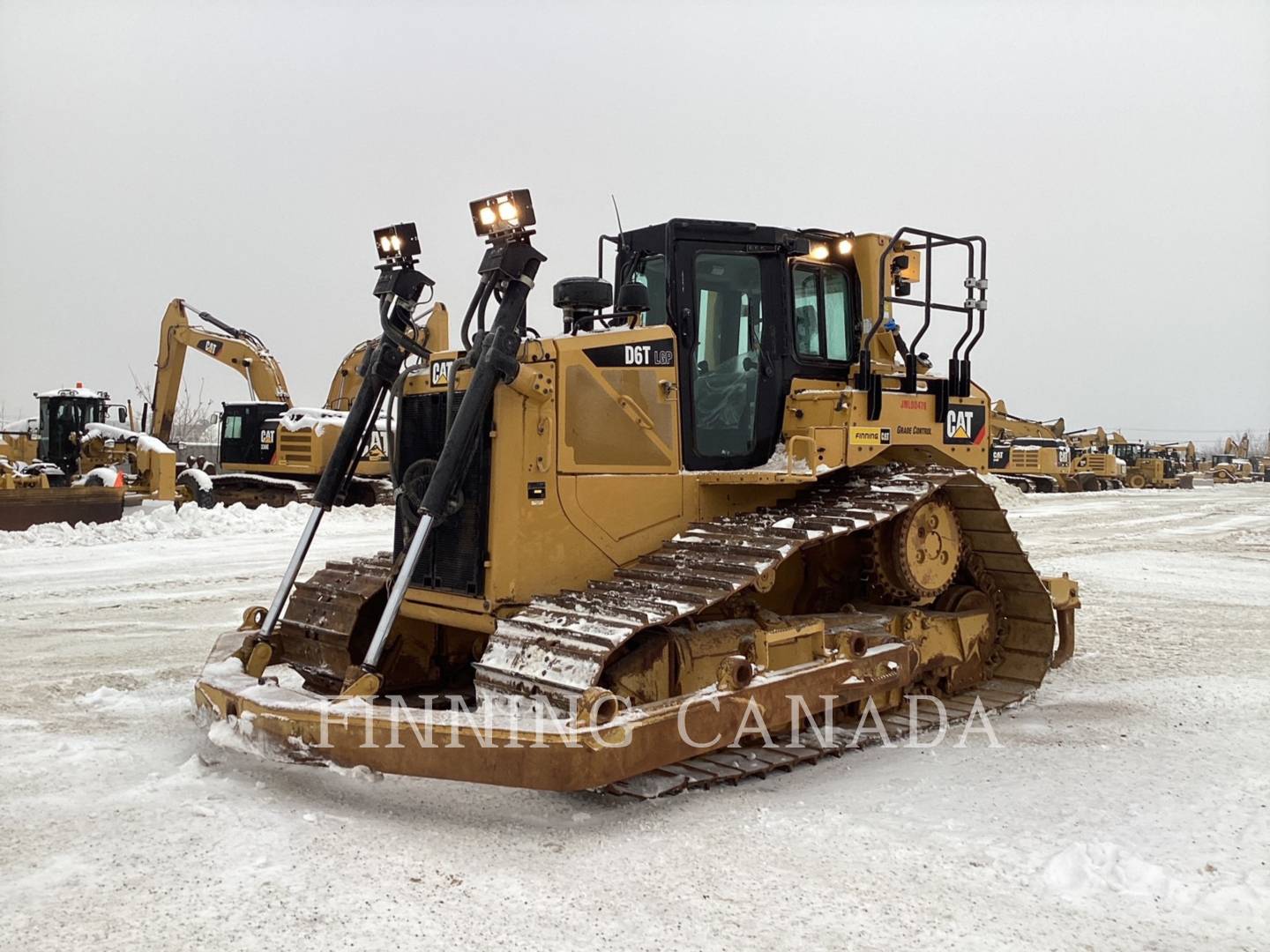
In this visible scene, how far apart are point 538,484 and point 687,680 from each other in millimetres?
1188

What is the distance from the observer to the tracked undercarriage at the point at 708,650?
13.8ft

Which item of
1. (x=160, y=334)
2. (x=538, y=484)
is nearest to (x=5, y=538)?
(x=160, y=334)

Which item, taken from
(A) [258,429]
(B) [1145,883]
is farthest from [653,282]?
(A) [258,429]

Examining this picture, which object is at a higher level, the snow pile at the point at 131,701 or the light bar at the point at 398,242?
the light bar at the point at 398,242

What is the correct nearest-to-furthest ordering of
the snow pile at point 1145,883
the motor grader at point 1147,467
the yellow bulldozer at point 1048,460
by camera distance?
the snow pile at point 1145,883
the yellow bulldozer at point 1048,460
the motor grader at point 1147,467

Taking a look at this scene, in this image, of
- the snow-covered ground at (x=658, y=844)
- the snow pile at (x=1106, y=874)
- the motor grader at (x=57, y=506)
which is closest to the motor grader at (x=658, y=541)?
the snow-covered ground at (x=658, y=844)

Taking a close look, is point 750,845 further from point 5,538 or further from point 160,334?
point 160,334

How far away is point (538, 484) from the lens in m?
5.16

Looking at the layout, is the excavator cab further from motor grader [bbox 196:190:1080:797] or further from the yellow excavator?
motor grader [bbox 196:190:1080:797]

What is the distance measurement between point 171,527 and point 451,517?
12.2m

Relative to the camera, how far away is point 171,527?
52.0 ft

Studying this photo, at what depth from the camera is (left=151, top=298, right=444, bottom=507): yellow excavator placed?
803 inches

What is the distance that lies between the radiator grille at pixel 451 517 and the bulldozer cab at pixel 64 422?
65.3 feet

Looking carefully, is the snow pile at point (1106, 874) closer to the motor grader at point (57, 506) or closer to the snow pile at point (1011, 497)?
the motor grader at point (57, 506)
